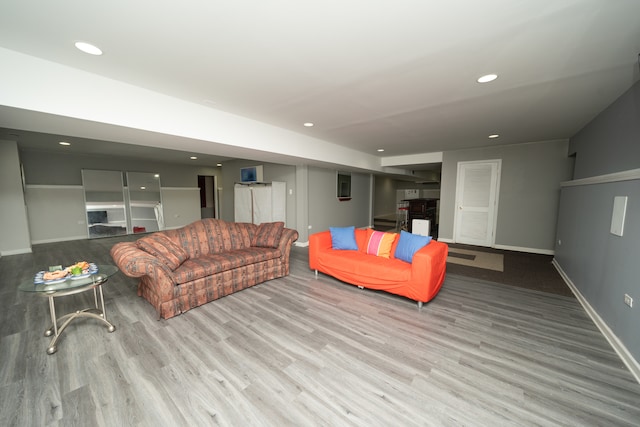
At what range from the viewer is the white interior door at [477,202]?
18.8 feet

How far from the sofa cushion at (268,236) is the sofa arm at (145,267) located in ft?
4.86

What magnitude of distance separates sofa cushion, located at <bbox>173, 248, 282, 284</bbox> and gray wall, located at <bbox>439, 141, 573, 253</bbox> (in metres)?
5.60

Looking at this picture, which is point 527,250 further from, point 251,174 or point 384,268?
point 251,174

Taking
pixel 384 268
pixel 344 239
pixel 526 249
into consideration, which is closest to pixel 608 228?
pixel 384 268

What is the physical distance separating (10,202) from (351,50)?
25.8 ft

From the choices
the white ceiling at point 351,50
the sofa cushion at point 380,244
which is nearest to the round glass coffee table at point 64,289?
the white ceiling at point 351,50

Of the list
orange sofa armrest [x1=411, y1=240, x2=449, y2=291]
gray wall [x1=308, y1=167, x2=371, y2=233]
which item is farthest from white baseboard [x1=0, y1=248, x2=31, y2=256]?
orange sofa armrest [x1=411, y1=240, x2=449, y2=291]

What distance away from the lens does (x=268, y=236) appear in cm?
393

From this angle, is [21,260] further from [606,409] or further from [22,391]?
[606,409]

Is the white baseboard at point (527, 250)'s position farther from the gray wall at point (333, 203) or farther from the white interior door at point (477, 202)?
the gray wall at point (333, 203)

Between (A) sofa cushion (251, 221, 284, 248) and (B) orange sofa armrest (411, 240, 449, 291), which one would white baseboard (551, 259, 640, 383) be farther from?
(A) sofa cushion (251, 221, 284, 248)

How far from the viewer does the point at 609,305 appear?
91.7 inches

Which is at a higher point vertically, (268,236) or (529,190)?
(529,190)

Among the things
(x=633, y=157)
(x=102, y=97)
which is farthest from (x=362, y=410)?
(x=102, y=97)
